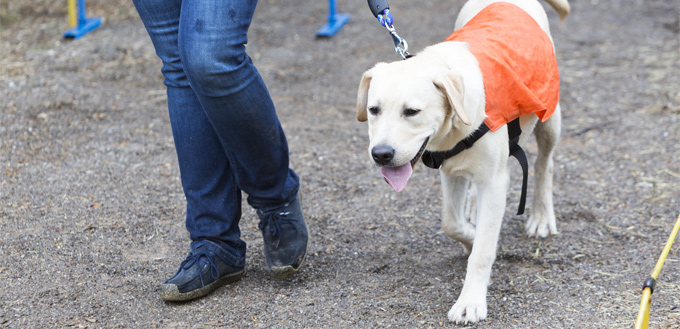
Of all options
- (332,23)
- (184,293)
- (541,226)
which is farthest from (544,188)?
(332,23)

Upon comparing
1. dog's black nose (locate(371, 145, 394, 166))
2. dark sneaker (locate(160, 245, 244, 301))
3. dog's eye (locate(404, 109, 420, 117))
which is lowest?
dark sneaker (locate(160, 245, 244, 301))

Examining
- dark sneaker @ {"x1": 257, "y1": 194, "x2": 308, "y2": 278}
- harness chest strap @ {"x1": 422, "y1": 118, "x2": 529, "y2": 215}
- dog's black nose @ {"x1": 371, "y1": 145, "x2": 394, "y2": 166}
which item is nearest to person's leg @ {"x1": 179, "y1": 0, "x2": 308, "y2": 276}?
dark sneaker @ {"x1": 257, "y1": 194, "x2": 308, "y2": 278}

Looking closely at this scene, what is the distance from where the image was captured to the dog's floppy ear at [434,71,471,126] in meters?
2.27

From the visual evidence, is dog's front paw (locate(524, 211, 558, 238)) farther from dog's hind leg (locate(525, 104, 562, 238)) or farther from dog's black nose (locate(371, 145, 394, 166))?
dog's black nose (locate(371, 145, 394, 166))

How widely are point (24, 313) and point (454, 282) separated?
1.64 meters

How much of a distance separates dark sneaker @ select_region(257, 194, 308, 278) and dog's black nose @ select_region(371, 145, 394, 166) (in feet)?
2.11

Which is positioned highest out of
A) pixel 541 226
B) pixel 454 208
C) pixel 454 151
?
pixel 454 151

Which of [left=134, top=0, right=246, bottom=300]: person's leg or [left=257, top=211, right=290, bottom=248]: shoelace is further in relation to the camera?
[left=257, top=211, right=290, bottom=248]: shoelace

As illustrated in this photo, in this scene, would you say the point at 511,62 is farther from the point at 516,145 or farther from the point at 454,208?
the point at 454,208

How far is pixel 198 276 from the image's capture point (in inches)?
103

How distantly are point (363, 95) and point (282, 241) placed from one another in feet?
2.23

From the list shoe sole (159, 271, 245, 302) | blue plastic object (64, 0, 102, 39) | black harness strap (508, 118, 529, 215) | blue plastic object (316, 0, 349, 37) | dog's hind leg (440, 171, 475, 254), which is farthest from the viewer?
blue plastic object (316, 0, 349, 37)

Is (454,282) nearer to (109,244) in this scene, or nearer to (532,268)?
(532,268)

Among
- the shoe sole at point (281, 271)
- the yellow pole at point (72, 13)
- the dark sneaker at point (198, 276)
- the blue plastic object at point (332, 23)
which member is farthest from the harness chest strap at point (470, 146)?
the yellow pole at point (72, 13)
